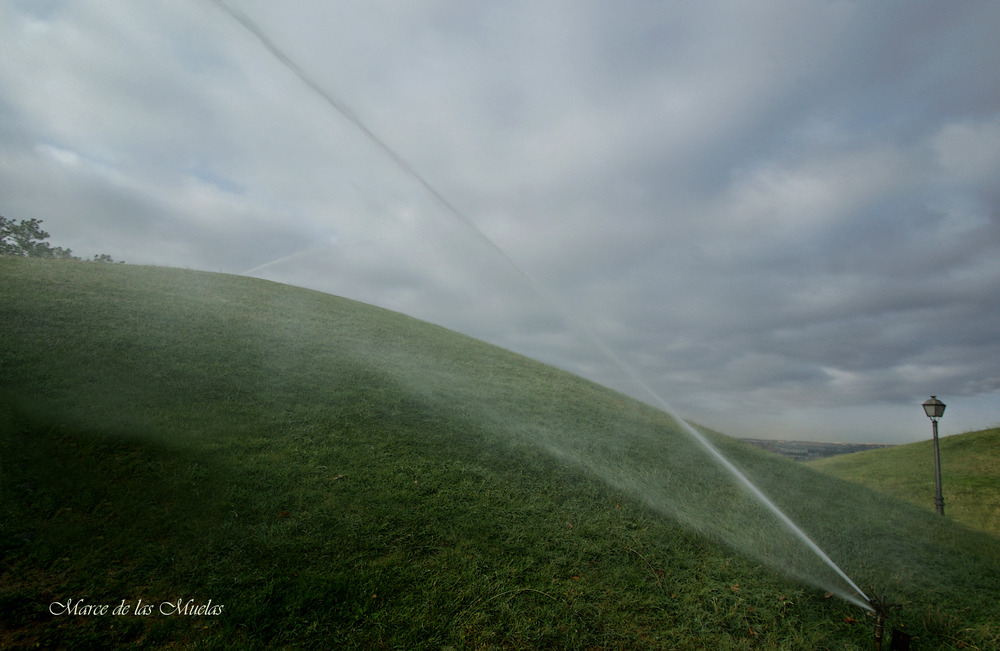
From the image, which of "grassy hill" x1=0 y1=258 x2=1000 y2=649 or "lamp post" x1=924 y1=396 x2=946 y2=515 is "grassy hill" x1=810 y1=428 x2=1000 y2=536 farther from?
"grassy hill" x1=0 y1=258 x2=1000 y2=649

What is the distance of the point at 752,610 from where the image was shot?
5.54 metres

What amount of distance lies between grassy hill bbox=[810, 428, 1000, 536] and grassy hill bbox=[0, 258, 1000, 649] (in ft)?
13.8

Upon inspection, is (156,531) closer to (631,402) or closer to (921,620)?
(921,620)

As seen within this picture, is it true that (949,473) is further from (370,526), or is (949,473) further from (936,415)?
(370,526)

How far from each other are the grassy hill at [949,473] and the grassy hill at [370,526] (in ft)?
13.8

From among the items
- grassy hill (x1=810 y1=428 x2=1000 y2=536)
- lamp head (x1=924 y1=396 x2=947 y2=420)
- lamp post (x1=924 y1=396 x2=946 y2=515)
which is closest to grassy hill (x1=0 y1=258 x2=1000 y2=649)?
lamp post (x1=924 y1=396 x2=946 y2=515)

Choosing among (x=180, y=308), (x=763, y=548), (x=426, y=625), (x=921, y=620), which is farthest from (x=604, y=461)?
(x=180, y=308)

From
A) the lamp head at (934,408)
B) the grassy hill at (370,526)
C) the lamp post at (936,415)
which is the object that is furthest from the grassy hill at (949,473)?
the grassy hill at (370,526)

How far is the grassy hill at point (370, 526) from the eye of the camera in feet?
15.3

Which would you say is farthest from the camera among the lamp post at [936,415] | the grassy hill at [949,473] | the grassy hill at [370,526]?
the grassy hill at [949,473]

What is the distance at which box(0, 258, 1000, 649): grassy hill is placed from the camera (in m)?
4.67

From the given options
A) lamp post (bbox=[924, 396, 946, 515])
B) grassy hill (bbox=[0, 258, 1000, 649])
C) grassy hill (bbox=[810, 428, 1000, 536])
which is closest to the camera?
grassy hill (bbox=[0, 258, 1000, 649])

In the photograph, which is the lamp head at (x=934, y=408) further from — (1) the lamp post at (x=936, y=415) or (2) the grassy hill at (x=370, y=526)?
(2) the grassy hill at (x=370, y=526)

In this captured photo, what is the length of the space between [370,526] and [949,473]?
2276 cm
